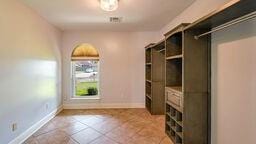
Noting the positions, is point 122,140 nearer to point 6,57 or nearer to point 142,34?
point 6,57

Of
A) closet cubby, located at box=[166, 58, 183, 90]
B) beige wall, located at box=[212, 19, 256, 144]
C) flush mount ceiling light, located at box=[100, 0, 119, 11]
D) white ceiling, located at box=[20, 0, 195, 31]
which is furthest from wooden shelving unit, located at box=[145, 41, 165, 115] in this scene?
beige wall, located at box=[212, 19, 256, 144]

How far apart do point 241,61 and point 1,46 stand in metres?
3.08

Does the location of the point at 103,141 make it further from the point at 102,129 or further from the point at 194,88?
the point at 194,88

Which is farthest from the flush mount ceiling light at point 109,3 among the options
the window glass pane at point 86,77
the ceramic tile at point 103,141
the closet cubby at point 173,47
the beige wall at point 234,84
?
the window glass pane at point 86,77

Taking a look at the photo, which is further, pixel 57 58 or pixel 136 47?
pixel 136 47

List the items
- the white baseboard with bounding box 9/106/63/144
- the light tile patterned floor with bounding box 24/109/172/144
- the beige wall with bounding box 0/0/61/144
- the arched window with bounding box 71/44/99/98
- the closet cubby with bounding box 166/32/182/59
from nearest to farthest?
the beige wall with bounding box 0/0/61/144, the white baseboard with bounding box 9/106/63/144, the light tile patterned floor with bounding box 24/109/172/144, the closet cubby with bounding box 166/32/182/59, the arched window with bounding box 71/44/99/98

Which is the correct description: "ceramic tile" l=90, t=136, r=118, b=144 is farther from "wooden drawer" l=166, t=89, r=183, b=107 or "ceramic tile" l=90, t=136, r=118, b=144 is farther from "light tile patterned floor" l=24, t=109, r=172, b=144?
"wooden drawer" l=166, t=89, r=183, b=107

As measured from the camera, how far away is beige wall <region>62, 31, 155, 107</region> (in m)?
6.73

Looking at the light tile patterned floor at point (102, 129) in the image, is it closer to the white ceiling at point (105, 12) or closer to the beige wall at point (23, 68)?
the beige wall at point (23, 68)

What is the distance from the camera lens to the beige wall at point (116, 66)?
22.1 feet

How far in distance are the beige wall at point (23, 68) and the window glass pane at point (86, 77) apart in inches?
54.6

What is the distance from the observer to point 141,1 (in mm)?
3771

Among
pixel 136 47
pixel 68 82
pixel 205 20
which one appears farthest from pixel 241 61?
pixel 68 82

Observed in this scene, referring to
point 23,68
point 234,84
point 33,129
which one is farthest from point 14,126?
point 234,84
